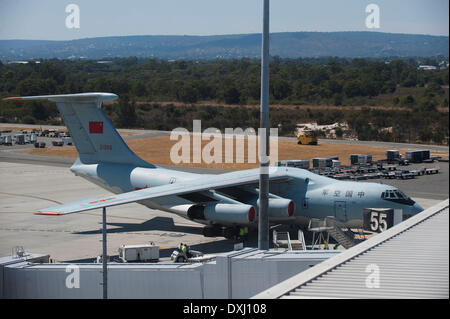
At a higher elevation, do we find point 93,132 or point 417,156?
point 93,132

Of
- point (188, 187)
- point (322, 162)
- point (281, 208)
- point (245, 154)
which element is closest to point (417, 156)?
point (322, 162)

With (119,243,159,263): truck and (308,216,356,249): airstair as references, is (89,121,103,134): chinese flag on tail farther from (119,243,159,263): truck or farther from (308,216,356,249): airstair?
(308,216,356,249): airstair

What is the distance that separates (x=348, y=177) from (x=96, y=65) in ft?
491

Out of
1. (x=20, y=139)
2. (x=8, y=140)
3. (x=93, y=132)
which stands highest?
(x=93, y=132)

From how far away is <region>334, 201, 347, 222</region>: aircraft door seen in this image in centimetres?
3466

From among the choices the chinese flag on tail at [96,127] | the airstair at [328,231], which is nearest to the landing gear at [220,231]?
the airstair at [328,231]

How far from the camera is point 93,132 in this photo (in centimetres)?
4169

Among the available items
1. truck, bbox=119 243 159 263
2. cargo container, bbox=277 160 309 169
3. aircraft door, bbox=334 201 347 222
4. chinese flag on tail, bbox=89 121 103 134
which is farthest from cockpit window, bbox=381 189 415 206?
cargo container, bbox=277 160 309 169

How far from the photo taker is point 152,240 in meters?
37.0

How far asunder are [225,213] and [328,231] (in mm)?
5771

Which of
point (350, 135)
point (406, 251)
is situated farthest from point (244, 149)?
point (406, 251)

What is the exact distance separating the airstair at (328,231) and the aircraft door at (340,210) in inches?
13.4

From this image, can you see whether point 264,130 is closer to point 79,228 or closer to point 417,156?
point 79,228

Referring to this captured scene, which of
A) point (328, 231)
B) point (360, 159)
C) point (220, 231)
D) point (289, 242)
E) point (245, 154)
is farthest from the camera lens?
point (245, 154)
